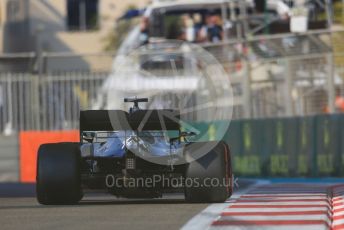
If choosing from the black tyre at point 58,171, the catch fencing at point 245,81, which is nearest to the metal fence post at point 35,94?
the catch fencing at point 245,81

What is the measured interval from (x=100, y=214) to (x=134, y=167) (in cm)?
133

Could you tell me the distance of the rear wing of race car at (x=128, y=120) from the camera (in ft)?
41.8

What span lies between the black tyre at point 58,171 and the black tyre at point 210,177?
127 cm

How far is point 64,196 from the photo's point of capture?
12570 mm

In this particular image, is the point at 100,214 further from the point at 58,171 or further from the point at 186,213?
the point at 58,171

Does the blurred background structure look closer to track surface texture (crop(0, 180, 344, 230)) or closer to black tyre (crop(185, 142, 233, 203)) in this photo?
track surface texture (crop(0, 180, 344, 230))

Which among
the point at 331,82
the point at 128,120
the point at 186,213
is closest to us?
the point at 186,213

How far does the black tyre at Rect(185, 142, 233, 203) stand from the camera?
486 inches

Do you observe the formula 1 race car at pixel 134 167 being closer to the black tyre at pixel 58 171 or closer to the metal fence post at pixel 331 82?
the black tyre at pixel 58 171

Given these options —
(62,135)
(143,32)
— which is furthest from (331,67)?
(143,32)

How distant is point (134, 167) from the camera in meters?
12.4


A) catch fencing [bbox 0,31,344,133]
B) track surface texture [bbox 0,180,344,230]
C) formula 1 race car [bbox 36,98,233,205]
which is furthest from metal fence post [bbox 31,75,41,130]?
formula 1 race car [bbox 36,98,233,205]

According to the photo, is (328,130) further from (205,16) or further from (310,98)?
(205,16)

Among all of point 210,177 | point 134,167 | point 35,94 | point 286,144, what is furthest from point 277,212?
point 35,94
